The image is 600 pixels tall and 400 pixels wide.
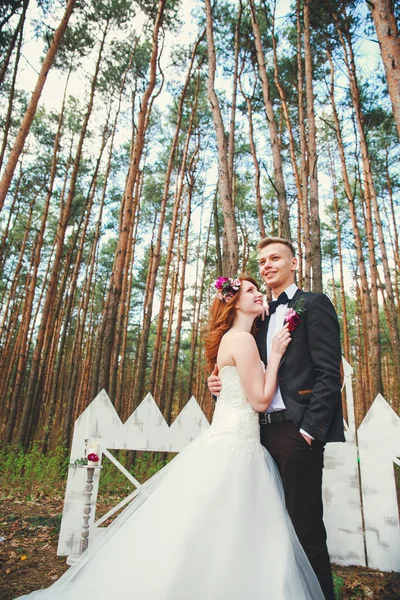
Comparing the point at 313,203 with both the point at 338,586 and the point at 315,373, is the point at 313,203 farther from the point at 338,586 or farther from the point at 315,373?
the point at 338,586

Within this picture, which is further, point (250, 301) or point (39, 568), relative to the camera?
point (39, 568)

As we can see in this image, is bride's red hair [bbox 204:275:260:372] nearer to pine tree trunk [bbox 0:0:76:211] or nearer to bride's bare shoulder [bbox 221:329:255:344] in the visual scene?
bride's bare shoulder [bbox 221:329:255:344]

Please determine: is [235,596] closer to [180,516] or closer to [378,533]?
[180,516]

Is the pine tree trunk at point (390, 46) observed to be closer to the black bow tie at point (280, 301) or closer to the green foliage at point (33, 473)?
the black bow tie at point (280, 301)

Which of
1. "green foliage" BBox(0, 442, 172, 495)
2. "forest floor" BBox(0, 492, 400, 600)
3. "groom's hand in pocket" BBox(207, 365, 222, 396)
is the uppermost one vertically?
"groom's hand in pocket" BBox(207, 365, 222, 396)

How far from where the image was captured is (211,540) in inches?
60.0

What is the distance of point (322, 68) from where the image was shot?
9.80 m

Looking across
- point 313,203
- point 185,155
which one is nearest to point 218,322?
point 313,203

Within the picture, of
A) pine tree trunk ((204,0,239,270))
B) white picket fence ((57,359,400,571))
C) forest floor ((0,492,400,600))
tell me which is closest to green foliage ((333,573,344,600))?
forest floor ((0,492,400,600))

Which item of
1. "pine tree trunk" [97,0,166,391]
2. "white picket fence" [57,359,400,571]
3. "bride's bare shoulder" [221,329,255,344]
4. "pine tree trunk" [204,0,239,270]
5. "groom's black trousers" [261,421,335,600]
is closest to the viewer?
"groom's black trousers" [261,421,335,600]

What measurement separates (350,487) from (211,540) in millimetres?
2055

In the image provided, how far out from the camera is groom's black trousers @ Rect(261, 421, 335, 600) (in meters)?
1.64

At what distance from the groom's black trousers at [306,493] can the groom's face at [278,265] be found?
2.60ft

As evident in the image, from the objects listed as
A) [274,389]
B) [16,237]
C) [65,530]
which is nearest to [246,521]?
[274,389]
